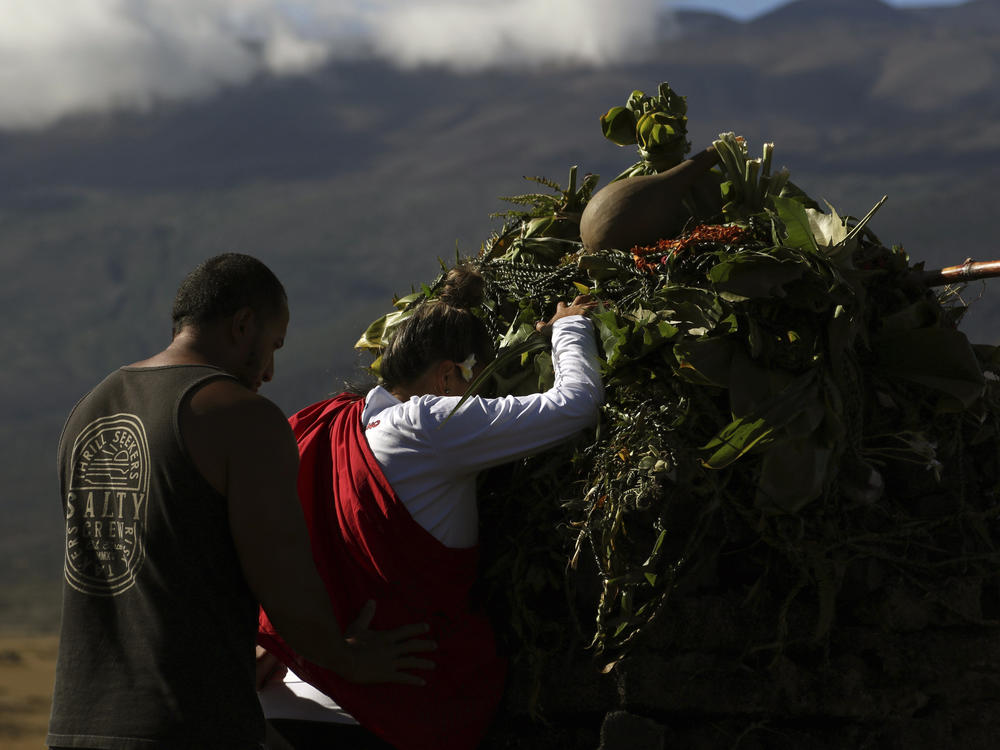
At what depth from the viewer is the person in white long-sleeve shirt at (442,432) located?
9.24ft

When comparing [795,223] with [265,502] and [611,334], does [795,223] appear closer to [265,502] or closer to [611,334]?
[611,334]

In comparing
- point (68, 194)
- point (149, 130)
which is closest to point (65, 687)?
point (68, 194)

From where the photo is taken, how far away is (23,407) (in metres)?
82.9

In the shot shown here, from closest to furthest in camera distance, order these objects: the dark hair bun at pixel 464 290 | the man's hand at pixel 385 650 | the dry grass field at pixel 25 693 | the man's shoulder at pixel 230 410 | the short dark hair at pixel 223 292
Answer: the man's shoulder at pixel 230 410, the short dark hair at pixel 223 292, the man's hand at pixel 385 650, the dark hair bun at pixel 464 290, the dry grass field at pixel 25 693

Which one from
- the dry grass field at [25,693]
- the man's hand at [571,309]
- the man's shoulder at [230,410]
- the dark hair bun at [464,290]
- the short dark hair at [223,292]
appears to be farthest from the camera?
the dry grass field at [25,693]

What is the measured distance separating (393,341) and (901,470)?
157 centimetres

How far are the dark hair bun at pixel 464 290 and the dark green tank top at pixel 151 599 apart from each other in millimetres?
1267

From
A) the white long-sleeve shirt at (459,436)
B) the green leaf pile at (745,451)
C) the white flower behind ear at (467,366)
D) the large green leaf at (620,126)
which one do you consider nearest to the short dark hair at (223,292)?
the white long-sleeve shirt at (459,436)

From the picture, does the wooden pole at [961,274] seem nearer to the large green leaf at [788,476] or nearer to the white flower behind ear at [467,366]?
the large green leaf at [788,476]

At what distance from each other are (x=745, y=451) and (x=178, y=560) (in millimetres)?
1488

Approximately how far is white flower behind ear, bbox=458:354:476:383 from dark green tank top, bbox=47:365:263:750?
0.86 metres

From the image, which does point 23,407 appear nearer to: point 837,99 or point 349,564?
point 349,564

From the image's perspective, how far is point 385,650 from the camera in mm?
2775

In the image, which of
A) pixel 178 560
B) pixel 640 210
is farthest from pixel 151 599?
pixel 640 210
